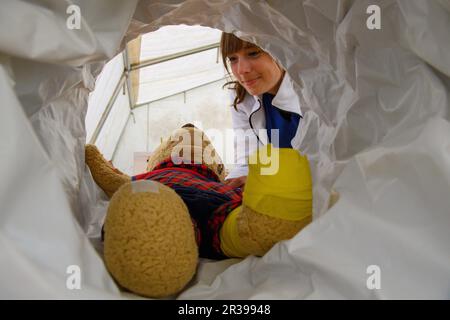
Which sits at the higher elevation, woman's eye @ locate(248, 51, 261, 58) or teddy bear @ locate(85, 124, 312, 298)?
woman's eye @ locate(248, 51, 261, 58)

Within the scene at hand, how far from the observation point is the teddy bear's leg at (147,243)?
1.47 feet

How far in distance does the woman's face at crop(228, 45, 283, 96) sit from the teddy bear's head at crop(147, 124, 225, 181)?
0.23 meters

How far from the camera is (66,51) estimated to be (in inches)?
18.4

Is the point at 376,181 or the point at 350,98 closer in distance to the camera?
the point at 376,181

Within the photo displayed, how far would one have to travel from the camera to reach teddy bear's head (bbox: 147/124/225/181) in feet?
3.21

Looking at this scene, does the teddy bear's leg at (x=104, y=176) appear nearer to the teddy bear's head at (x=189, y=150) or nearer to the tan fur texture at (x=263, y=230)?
the teddy bear's head at (x=189, y=150)

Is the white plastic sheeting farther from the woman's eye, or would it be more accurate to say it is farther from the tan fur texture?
the woman's eye

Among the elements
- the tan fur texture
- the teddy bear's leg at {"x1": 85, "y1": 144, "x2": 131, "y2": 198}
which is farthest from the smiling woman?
the tan fur texture

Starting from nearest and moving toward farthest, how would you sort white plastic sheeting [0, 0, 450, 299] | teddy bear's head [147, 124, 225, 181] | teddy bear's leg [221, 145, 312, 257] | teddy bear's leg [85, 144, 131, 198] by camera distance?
white plastic sheeting [0, 0, 450, 299]
teddy bear's leg [221, 145, 312, 257]
teddy bear's leg [85, 144, 131, 198]
teddy bear's head [147, 124, 225, 181]

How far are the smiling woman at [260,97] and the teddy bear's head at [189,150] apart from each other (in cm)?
8

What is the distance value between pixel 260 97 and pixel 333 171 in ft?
2.60
